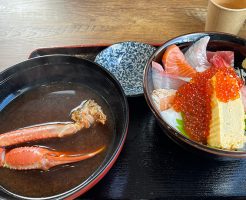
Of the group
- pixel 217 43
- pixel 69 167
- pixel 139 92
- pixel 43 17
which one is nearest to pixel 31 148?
pixel 69 167

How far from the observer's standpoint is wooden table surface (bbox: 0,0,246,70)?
1802mm

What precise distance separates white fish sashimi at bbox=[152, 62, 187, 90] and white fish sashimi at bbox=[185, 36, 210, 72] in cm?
11

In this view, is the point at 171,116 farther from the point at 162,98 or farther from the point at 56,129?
the point at 56,129

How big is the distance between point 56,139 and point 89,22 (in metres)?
0.98

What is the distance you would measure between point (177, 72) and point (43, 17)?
1.08 m

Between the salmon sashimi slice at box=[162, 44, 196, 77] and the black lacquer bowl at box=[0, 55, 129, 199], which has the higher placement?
the salmon sashimi slice at box=[162, 44, 196, 77]

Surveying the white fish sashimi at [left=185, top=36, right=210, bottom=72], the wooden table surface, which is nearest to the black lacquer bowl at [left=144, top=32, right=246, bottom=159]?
the white fish sashimi at [left=185, top=36, right=210, bottom=72]

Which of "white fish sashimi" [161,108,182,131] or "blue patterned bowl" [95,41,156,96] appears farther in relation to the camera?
"blue patterned bowl" [95,41,156,96]

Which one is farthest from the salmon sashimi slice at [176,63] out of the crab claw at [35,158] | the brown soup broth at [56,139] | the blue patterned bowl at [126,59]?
the crab claw at [35,158]

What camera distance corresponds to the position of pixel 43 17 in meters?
1.97

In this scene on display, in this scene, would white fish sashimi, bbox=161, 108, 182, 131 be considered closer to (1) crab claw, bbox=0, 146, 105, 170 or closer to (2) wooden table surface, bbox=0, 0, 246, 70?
(1) crab claw, bbox=0, 146, 105, 170

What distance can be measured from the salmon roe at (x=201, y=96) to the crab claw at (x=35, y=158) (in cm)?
37


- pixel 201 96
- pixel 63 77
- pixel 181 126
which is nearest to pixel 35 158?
pixel 63 77

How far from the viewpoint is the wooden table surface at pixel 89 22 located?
180cm
